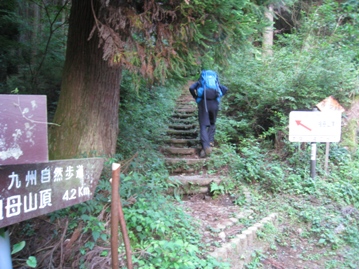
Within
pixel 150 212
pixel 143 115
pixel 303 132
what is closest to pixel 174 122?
pixel 143 115

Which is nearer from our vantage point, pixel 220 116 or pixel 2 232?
pixel 2 232

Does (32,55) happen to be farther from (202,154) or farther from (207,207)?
(207,207)

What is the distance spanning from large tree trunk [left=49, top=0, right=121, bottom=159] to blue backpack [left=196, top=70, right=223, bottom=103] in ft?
7.93

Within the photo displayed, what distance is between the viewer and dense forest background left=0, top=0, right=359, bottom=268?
120 inches

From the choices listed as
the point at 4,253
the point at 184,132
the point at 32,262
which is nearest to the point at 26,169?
the point at 4,253

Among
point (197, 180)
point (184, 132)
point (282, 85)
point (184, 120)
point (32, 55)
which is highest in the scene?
point (32, 55)

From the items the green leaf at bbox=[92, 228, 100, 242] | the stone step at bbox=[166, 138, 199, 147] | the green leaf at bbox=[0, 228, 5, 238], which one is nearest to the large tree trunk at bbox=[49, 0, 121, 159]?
the green leaf at bbox=[92, 228, 100, 242]

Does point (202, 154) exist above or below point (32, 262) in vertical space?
above

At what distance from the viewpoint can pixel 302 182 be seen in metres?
5.29

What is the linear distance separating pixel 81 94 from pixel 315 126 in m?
3.99

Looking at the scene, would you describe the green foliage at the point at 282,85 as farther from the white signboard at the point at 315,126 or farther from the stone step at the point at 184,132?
the white signboard at the point at 315,126

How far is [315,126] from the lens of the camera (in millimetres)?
5160

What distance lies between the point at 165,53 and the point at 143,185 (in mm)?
1734

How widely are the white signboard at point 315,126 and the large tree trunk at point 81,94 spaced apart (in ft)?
10.8
